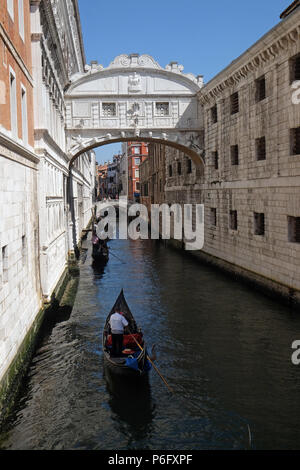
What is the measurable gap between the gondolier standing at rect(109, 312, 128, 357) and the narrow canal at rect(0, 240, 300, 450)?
1.94 feet

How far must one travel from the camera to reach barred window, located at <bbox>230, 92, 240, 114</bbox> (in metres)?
18.0

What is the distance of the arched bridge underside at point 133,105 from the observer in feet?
69.3

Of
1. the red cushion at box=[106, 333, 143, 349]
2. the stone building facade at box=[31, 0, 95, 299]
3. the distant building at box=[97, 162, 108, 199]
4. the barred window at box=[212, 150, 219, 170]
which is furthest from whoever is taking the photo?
the distant building at box=[97, 162, 108, 199]

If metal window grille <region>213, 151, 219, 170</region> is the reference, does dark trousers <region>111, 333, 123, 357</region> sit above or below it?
below

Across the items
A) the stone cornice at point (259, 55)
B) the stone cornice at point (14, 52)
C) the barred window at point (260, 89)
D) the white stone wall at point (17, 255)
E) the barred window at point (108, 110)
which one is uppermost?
the stone cornice at point (259, 55)

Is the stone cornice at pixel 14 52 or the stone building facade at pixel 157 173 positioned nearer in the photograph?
the stone cornice at pixel 14 52


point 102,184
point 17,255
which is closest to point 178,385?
point 17,255

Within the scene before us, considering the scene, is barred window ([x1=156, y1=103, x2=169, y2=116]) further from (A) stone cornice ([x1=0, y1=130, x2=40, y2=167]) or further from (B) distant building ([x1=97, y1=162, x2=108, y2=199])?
(B) distant building ([x1=97, y1=162, x2=108, y2=199])

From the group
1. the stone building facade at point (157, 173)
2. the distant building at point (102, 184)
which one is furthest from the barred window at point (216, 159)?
the distant building at point (102, 184)

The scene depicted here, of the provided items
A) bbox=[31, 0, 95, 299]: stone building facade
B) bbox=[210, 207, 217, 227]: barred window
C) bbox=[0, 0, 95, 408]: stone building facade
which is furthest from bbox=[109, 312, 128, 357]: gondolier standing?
bbox=[210, 207, 217, 227]: barred window

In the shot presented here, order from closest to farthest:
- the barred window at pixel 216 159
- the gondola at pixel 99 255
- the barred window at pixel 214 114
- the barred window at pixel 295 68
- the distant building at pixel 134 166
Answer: the barred window at pixel 295 68 → the barred window at pixel 214 114 → the barred window at pixel 216 159 → the gondola at pixel 99 255 → the distant building at pixel 134 166

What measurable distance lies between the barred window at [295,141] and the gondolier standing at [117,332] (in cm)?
709

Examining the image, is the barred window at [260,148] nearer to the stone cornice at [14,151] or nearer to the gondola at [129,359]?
the stone cornice at [14,151]

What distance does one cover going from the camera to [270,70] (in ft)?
48.1
